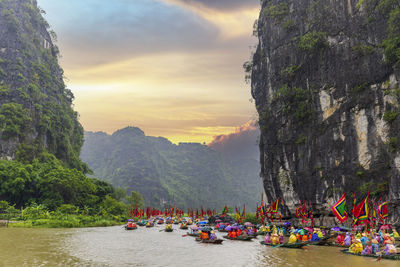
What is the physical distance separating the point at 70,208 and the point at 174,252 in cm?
2537

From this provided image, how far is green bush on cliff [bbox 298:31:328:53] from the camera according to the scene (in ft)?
114

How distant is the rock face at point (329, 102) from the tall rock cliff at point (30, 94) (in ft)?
124

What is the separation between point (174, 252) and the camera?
67.3 ft

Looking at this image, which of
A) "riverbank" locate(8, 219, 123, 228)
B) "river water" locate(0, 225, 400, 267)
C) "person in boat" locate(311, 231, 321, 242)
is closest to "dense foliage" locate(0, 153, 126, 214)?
"riverbank" locate(8, 219, 123, 228)

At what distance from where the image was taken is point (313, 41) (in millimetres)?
34906

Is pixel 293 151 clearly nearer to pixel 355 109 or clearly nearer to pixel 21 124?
pixel 355 109

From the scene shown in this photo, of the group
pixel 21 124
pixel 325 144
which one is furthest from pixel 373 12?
pixel 21 124

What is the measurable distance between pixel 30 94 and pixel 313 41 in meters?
48.7

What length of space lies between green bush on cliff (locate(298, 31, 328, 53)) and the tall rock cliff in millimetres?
43066

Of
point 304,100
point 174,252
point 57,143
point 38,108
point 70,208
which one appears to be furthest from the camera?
point 57,143

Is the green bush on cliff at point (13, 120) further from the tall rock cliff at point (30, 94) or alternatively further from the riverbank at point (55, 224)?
the riverbank at point (55, 224)

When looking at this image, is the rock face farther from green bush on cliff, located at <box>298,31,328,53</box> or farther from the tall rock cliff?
the tall rock cliff

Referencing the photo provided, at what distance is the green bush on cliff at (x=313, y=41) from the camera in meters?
34.8

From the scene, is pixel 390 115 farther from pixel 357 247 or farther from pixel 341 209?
pixel 357 247
